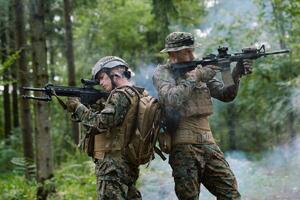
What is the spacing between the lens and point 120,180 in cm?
501

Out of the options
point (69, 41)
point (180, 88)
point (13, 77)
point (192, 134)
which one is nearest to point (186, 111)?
point (192, 134)

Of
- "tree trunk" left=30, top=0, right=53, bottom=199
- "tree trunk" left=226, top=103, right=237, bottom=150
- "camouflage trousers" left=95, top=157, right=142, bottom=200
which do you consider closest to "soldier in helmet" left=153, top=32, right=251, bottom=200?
"camouflage trousers" left=95, top=157, right=142, bottom=200

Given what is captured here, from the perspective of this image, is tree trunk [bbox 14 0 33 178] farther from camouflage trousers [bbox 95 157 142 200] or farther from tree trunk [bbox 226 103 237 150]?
tree trunk [bbox 226 103 237 150]

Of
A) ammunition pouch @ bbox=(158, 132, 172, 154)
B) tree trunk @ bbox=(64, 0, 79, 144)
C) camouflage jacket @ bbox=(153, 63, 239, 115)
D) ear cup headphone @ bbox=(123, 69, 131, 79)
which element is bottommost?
ammunition pouch @ bbox=(158, 132, 172, 154)

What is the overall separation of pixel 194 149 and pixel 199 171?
0.23m

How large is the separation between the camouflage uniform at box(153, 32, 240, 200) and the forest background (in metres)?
3.16

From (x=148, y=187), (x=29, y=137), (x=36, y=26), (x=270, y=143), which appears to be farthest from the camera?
(x=270, y=143)

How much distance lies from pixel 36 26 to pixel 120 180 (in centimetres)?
370

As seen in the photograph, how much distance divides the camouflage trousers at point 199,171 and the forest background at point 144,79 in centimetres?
317

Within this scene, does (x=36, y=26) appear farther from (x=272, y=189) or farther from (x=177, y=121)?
(x=272, y=189)

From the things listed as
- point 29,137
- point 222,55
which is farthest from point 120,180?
point 29,137

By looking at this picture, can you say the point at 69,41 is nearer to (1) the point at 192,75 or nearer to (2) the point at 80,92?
(2) the point at 80,92

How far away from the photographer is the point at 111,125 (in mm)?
4875

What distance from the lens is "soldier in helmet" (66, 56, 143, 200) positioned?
4887 mm
